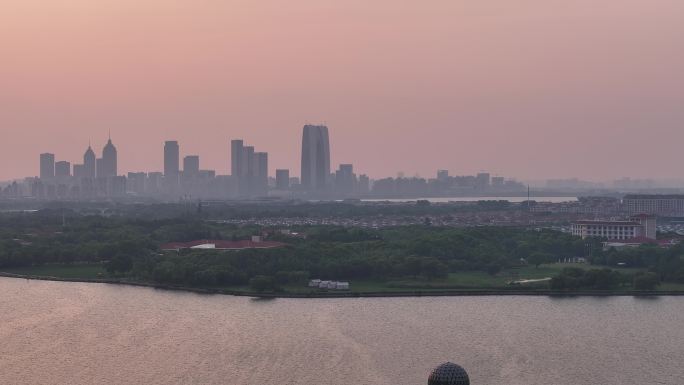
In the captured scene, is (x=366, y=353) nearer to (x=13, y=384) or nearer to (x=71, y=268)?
(x=13, y=384)

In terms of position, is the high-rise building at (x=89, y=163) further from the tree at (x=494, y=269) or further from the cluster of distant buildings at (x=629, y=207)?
the tree at (x=494, y=269)

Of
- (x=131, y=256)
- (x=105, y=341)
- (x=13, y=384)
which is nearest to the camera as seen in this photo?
(x=13, y=384)

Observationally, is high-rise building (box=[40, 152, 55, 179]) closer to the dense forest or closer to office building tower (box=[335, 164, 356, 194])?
office building tower (box=[335, 164, 356, 194])

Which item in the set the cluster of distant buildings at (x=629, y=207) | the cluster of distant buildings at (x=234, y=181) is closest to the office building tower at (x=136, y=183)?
the cluster of distant buildings at (x=234, y=181)

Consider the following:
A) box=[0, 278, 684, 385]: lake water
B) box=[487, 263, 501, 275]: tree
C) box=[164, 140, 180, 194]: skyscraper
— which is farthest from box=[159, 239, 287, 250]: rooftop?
box=[164, 140, 180, 194]: skyscraper

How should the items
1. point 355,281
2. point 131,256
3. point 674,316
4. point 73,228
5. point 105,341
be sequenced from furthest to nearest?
point 73,228 → point 131,256 → point 355,281 → point 674,316 → point 105,341

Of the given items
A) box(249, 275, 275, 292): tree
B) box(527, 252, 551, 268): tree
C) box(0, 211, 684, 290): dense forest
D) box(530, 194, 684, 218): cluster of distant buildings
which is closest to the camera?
box(249, 275, 275, 292): tree

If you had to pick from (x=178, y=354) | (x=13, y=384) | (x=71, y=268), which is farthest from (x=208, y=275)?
(x=13, y=384)
